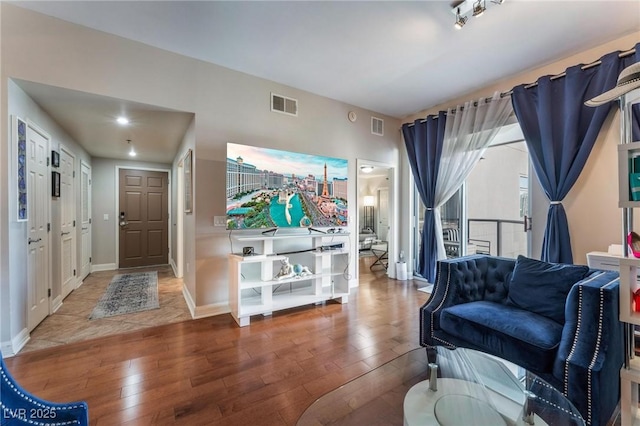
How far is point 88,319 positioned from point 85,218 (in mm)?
2839

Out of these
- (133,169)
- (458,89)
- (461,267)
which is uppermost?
(458,89)

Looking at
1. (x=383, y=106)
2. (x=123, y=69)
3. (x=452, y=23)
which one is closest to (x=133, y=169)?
(x=123, y=69)

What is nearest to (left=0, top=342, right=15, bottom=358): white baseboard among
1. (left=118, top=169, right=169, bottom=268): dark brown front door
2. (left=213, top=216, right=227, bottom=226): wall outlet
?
(left=213, top=216, right=227, bottom=226): wall outlet

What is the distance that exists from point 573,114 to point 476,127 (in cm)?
104

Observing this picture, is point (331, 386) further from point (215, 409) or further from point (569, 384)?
point (569, 384)

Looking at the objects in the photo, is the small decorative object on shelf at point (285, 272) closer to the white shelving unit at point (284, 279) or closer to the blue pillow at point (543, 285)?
the white shelving unit at point (284, 279)

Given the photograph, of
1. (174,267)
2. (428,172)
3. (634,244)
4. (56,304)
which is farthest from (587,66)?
(174,267)

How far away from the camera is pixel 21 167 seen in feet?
8.12

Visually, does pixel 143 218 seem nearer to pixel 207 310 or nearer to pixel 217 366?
pixel 207 310

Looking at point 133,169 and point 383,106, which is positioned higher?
point 383,106

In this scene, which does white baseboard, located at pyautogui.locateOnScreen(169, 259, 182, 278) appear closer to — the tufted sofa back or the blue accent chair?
the blue accent chair

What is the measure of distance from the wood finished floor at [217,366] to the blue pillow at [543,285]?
3.28ft

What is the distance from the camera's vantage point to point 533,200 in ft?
10.7

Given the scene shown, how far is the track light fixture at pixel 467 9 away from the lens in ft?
7.20
